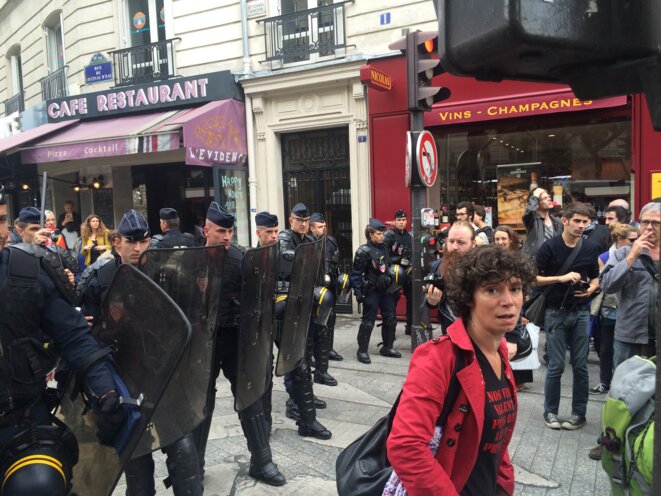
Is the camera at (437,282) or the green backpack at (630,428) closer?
the green backpack at (630,428)

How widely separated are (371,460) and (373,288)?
5049 millimetres

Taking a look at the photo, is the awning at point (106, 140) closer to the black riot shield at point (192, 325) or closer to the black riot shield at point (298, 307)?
the black riot shield at point (298, 307)

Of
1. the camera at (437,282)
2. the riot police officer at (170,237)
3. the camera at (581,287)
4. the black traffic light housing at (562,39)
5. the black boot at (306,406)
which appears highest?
the black traffic light housing at (562,39)

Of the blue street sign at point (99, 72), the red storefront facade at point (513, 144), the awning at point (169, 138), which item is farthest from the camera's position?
the blue street sign at point (99, 72)

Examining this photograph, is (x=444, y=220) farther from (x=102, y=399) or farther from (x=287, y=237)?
(x=102, y=399)

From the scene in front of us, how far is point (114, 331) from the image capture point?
8.25ft

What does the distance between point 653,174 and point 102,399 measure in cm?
742

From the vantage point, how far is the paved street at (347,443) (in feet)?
11.8

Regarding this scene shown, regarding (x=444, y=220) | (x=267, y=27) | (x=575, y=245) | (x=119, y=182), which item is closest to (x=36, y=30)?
(x=119, y=182)

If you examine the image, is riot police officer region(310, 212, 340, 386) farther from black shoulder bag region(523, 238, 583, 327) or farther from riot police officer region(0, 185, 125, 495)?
riot police officer region(0, 185, 125, 495)

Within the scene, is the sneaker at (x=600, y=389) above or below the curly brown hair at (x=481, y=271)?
below

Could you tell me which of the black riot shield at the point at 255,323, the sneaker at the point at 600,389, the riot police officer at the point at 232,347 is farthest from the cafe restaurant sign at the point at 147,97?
the sneaker at the point at 600,389

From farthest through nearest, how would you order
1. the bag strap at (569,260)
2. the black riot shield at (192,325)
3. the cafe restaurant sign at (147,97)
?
1. the cafe restaurant sign at (147,97)
2. the bag strap at (569,260)
3. the black riot shield at (192,325)

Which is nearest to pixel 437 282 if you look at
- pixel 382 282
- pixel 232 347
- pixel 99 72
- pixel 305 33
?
pixel 232 347
